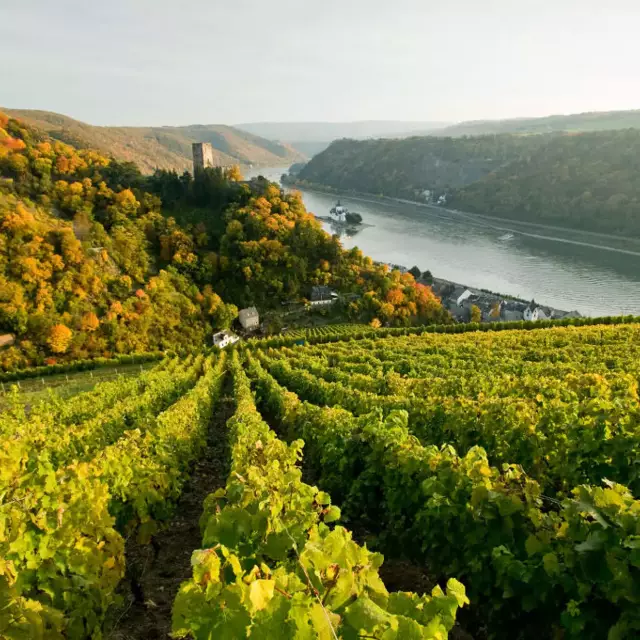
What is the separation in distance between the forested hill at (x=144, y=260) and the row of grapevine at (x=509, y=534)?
42.1 metres

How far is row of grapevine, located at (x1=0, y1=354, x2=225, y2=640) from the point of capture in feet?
12.0

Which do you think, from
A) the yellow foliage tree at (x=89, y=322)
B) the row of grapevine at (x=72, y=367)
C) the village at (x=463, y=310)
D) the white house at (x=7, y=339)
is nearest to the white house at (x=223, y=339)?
the village at (x=463, y=310)

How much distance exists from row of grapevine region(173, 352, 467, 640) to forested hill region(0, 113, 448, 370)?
4303 centimetres

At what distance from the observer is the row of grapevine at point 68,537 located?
3.65 meters

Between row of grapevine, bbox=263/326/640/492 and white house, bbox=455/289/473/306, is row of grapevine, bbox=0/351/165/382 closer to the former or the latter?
row of grapevine, bbox=263/326/640/492

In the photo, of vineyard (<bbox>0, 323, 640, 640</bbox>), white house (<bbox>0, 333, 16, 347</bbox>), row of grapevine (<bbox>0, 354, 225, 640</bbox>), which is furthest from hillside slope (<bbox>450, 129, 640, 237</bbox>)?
row of grapevine (<bbox>0, 354, 225, 640</bbox>)

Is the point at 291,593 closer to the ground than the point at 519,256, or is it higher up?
higher up

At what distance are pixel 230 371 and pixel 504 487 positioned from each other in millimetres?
25763

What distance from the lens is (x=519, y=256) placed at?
85.2m

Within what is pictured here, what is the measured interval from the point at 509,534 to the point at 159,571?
4.97 metres

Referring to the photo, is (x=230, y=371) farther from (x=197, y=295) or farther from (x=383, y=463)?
(x=197, y=295)

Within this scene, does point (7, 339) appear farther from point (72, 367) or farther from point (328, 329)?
point (328, 329)

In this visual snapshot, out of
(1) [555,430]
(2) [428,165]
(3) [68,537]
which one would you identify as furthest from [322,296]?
(2) [428,165]

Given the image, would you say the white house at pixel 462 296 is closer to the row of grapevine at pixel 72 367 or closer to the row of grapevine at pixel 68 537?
the row of grapevine at pixel 72 367
